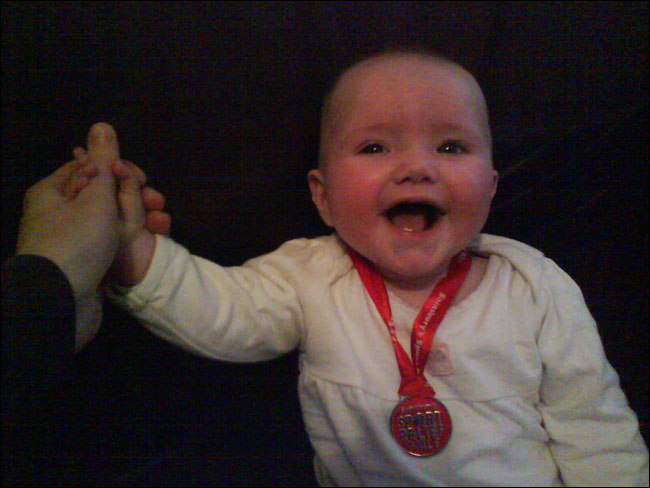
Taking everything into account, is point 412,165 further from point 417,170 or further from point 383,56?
point 383,56

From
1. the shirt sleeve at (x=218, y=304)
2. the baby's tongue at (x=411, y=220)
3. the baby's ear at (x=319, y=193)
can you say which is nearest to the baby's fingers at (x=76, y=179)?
the shirt sleeve at (x=218, y=304)

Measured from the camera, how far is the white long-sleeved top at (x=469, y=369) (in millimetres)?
567

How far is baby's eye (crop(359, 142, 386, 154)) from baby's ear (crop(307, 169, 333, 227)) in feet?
0.29

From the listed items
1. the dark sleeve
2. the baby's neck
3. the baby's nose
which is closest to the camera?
the dark sleeve

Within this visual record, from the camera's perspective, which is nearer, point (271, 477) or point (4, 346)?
point (4, 346)

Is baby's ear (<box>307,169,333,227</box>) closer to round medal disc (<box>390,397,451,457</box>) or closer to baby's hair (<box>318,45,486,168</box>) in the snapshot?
baby's hair (<box>318,45,486,168</box>)

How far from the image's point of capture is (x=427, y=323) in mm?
593

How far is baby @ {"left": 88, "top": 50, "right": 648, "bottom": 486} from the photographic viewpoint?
0.56 meters

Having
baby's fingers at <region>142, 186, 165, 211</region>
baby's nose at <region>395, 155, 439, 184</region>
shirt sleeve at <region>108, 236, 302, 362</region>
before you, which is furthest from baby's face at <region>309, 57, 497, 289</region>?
baby's fingers at <region>142, 186, 165, 211</region>

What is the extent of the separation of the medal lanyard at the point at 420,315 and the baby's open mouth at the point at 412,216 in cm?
9

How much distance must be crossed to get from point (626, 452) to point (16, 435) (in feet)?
2.53

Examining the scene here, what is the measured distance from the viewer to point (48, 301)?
403mm

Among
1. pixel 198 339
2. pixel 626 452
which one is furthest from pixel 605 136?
pixel 198 339

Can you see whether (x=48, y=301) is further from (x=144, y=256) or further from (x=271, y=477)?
(x=271, y=477)
